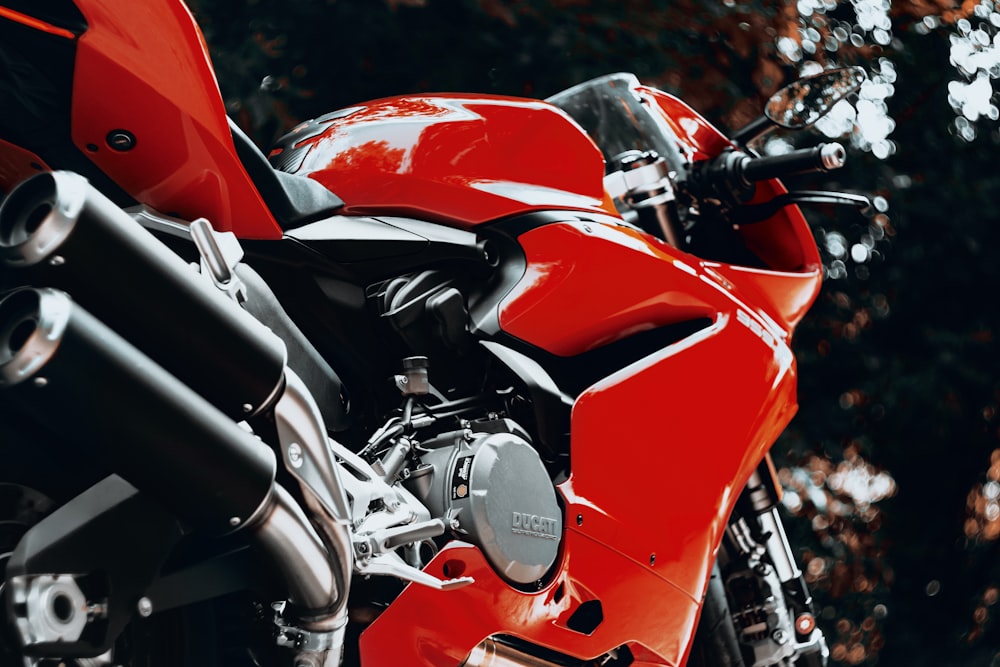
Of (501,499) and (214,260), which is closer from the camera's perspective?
(214,260)

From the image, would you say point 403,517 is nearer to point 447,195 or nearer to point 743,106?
point 447,195

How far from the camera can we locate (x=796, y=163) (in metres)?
2.27

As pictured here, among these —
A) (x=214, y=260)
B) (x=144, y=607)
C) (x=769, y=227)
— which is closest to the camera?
(x=144, y=607)

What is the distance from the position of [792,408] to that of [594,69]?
7.46 feet

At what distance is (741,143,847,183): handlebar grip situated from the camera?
222cm

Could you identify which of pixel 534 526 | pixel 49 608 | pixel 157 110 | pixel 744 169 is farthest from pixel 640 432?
pixel 49 608

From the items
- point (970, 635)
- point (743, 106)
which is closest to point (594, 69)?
point (743, 106)

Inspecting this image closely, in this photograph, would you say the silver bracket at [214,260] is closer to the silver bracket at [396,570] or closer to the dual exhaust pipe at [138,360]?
the dual exhaust pipe at [138,360]

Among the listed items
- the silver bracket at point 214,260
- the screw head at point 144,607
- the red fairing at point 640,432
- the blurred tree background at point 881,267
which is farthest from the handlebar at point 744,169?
the blurred tree background at point 881,267

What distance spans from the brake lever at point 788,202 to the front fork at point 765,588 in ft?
1.63

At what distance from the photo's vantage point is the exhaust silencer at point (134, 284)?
3.54 feet

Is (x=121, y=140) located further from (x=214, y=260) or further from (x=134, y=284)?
(x=134, y=284)

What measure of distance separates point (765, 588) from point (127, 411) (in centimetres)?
150

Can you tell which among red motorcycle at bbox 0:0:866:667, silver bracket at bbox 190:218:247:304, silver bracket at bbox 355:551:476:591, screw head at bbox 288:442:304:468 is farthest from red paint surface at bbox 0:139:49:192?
silver bracket at bbox 355:551:476:591
